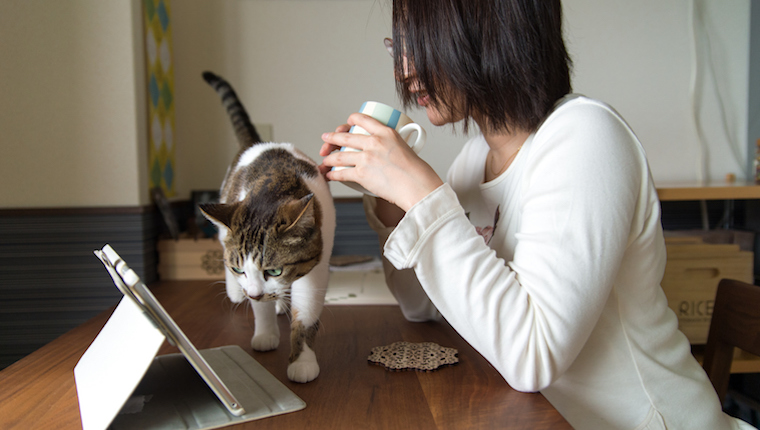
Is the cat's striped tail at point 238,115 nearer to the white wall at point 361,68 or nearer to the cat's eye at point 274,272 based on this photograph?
the white wall at point 361,68

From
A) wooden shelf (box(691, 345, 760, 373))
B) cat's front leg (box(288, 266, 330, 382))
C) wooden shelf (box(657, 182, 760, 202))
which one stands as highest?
wooden shelf (box(657, 182, 760, 202))

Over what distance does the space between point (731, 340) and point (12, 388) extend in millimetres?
1134

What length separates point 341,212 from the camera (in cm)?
169

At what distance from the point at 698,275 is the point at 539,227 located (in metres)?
1.11

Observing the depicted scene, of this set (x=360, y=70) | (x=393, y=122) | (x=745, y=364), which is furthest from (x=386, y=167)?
(x=745, y=364)

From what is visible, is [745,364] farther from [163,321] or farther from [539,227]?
[163,321]

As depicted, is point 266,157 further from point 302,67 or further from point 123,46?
point 302,67

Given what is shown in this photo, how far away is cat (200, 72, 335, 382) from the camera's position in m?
0.69

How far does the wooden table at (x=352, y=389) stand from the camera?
1.74 feet

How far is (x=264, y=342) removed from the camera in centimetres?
77

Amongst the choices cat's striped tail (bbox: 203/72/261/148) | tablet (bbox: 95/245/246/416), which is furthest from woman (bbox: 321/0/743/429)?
cat's striped tail (bbox: 203/72/261/148)

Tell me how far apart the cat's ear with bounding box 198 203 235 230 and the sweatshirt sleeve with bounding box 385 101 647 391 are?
0.26 m

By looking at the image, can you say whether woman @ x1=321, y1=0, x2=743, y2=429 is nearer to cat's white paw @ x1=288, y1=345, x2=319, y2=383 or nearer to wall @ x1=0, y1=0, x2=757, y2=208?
cat's white paw @ x1=288, y1=345, x2=319, y2=383

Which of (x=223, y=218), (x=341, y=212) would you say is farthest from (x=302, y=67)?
(x=223, y=218)
